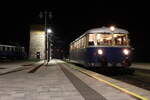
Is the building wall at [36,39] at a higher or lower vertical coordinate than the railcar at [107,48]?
higher

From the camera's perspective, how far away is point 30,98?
6.92 metres

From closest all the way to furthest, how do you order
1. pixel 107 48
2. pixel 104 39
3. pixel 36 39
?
1. pixel 107 48
2. pixel 104 39
3. pixel 36 39

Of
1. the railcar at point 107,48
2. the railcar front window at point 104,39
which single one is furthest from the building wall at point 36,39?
the railcar front window at point 104,39

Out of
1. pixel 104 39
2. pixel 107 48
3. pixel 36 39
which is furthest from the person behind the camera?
pixel 36 39

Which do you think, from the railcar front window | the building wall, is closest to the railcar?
the railcar front window

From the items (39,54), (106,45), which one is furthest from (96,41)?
(39,54)

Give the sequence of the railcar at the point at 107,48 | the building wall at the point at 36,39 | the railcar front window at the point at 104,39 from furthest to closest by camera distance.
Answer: the building wall at the point at 36,39 < the railcar front window at the point at 104,39 < the railcar at the point at 107,48

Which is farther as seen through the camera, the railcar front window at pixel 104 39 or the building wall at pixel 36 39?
the building wall at pixel 36 39

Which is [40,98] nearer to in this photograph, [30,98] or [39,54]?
[30,98]

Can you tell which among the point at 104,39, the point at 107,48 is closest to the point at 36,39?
the point at 104,39

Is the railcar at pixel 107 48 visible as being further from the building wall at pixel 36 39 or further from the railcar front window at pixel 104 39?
the building wall at pixel 36 39

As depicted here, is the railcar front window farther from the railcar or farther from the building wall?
the building wall

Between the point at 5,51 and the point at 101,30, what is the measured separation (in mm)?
40237

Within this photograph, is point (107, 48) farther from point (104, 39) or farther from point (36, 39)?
point (36, 39)
